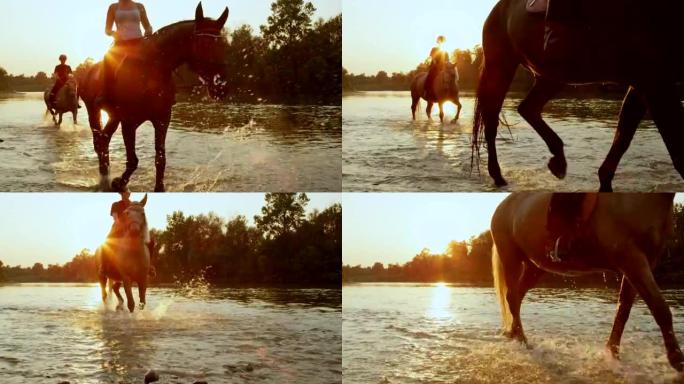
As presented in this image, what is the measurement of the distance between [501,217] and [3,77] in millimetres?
3163

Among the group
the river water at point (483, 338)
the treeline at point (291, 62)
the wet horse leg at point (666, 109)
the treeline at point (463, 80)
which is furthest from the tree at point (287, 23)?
the wet horse leg at point (666, 109)

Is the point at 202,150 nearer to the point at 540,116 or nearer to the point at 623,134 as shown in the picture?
the point at 540,116

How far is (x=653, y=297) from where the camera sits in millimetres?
3553

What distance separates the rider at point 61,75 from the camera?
4.22 m

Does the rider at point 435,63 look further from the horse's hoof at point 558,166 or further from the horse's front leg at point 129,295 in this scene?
the horse's front leg at point 129,295

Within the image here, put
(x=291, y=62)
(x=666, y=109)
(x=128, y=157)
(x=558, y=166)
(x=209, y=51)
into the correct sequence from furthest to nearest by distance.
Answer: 1. (x=291, y=62)
2. (x=128, y=157)
3. (x=558, y=166)
4. (x=209, y=51)
5. (x=666, y=109)

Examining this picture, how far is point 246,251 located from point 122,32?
151 cm

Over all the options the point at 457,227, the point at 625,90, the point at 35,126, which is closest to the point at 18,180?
the point at 35,126

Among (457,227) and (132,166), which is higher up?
(132,166)

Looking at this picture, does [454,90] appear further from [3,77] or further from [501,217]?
[3,77]

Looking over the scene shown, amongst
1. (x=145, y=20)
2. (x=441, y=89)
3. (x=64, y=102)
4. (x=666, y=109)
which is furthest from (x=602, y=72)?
(x=64, y=102)

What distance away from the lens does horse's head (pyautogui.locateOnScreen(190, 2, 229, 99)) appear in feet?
12.5

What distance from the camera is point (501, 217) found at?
4172 mm

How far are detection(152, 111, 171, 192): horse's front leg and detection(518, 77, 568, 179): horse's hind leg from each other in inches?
79.1
